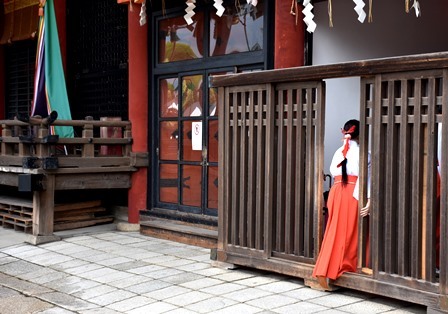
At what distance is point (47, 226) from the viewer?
10.5 meters

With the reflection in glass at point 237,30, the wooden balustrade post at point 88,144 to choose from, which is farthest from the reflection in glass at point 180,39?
the wooden balustrade post at point 88,144

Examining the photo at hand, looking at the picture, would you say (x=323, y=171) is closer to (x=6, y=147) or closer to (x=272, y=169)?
(x=272, y=169)

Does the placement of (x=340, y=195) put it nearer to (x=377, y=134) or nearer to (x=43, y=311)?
(x=377, y=134)

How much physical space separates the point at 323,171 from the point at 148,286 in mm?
2274

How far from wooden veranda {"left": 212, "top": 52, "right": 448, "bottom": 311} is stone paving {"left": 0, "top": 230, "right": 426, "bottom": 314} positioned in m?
0.22

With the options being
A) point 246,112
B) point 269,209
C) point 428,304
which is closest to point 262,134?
point 246,112

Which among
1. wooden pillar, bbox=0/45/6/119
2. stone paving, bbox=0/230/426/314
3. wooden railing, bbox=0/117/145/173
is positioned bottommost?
stone paving, bbox=0/230/426/314

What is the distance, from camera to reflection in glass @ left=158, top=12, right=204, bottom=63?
10.4m

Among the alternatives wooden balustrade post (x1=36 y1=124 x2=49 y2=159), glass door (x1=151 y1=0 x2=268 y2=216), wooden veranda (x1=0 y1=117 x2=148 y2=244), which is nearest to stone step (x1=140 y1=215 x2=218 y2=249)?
glass door (x1=151 y1=0 x2=268 y2=216)

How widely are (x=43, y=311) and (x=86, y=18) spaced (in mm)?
7236

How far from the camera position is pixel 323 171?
7133 mm

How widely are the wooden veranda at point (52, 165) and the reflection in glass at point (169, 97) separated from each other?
0.65m

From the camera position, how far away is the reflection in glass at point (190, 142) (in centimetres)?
1041

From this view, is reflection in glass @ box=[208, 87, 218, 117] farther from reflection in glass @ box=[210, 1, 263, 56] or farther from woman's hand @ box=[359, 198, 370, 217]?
woman's hand @ box=[359, 198, 370, 217]
